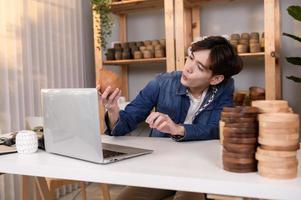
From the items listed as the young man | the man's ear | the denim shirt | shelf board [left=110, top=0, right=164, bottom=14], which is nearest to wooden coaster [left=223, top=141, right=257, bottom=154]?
the young man

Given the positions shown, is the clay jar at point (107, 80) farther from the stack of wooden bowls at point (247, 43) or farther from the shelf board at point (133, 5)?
the shelf board at point (133, 5)

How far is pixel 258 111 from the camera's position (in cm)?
79

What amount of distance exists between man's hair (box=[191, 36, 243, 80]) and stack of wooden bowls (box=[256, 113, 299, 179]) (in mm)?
708

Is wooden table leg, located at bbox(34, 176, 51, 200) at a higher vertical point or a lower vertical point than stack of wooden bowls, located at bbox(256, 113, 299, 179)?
lower

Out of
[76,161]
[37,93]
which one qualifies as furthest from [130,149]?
[37,93]

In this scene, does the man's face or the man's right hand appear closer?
the man's right hand

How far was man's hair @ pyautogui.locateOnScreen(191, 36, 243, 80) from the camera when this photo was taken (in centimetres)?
142

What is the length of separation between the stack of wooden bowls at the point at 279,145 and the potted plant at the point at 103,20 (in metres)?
2.46

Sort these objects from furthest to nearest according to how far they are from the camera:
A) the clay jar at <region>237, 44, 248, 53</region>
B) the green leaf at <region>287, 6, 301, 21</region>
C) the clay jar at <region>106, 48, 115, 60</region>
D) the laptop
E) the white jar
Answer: the clay jar at <region>106, 48, 115, 60</region> < the clay jar at <region>237, 44, 248, 53</region> < the green leaf at <region>287, 6, 301, 21</region> < the white jar < the laptop

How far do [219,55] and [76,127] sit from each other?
2.38ft

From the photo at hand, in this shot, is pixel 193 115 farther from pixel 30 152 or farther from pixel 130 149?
pixel 30 152

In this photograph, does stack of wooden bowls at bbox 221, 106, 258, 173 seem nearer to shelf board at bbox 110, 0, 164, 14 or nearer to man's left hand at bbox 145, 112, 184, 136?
man's left hand at bbox 145, 112, 184, 136

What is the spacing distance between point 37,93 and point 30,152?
1690 millimetres

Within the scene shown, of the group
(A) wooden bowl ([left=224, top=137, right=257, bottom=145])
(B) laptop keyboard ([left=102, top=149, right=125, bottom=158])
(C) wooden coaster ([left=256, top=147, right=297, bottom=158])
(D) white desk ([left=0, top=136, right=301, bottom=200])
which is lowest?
(D) white desk ([left=0, top=136, right=301, bottom=200])
